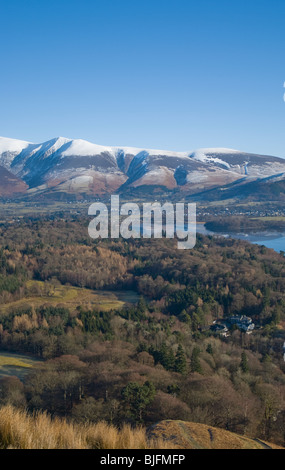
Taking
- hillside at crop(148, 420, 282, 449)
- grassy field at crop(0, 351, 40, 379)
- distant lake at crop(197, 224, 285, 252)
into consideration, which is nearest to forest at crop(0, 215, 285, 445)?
grassy field at crop(0, 351, 40, 379)

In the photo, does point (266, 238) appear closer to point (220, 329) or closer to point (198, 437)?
point (220, 329)

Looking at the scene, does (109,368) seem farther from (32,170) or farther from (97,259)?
(32,170)

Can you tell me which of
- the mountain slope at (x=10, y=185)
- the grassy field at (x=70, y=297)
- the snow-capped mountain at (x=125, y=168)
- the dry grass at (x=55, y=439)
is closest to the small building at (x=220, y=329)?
the grassy field at (x=70, y=297)

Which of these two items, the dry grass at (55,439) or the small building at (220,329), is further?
the small building at (220,329)

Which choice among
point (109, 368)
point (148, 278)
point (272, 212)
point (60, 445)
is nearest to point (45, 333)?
point (109, 368)

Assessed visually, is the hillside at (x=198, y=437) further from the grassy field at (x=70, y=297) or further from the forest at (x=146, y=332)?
the grassy field at (x=70, y=297)
